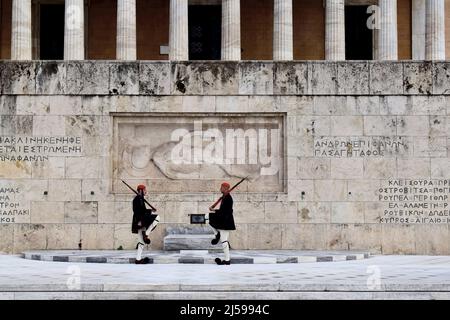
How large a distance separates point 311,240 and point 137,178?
635cm

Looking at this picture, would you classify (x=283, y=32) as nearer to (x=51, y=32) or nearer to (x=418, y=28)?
(x=418, y=28)

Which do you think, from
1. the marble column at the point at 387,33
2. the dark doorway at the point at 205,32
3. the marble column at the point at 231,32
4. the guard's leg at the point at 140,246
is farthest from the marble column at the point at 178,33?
the guard's leg at the point at 140,246

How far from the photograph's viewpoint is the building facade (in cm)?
2738

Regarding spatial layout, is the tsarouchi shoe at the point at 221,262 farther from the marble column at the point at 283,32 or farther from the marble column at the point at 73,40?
the marble column at the point at 283,32

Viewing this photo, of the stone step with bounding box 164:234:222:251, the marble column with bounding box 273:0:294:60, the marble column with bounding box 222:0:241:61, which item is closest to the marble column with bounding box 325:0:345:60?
the marble column with bounding box 273:0:294:60

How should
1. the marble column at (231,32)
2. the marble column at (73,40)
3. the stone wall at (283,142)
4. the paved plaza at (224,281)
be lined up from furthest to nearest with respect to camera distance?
1. the marble column at (231,32)
2. the marble column at (73,40)
3. the stone wall at (283,142)
4. the paved plaza at (224,281)

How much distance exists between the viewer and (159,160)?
2794 centimetres

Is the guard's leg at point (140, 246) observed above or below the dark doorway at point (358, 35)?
below

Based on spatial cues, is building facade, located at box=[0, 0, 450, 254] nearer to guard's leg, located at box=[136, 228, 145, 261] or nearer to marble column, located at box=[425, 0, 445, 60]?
guard's leg, located at box=[136, 228, 145, 261]

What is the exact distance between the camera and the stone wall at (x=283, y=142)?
27.4 metres

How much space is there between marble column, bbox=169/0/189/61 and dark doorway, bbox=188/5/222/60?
449 inches

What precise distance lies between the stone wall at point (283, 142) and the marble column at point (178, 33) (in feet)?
40.1

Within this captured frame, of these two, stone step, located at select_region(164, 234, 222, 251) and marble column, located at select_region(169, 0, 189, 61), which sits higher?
marble column, located at select_region(169, 0, 189, 61)
